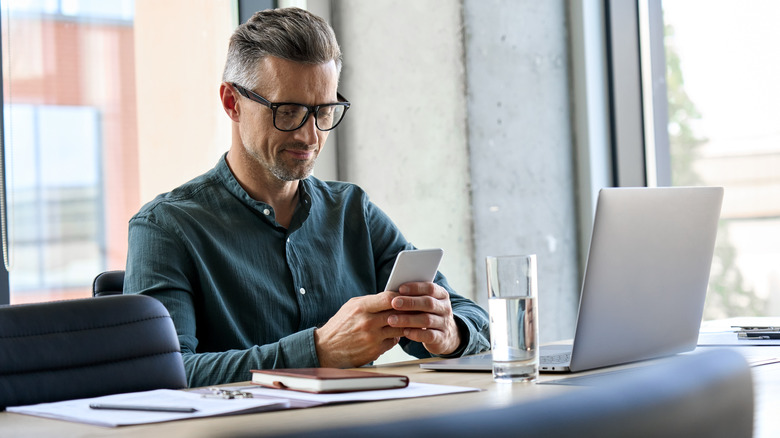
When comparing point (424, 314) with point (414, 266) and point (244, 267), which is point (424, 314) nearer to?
point (414, 266)

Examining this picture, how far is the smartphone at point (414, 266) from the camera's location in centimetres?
136

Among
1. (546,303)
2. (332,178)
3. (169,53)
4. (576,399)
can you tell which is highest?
(169,53)

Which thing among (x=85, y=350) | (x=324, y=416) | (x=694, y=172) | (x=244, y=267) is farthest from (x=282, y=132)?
(x=694, y=172)

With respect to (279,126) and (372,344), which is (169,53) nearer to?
(279,126)

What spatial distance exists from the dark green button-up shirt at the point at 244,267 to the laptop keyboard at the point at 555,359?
23 cm

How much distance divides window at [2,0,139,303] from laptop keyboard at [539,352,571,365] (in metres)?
1.73

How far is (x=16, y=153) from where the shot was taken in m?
2.57

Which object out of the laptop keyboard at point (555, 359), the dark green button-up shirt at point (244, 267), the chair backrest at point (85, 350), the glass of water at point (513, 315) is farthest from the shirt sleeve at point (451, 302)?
the chair backrest at point (85, 350)

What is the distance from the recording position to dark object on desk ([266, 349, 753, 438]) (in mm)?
290

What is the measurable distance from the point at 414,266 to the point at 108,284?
83 centimetres

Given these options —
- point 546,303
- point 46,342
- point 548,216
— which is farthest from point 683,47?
point 46,342

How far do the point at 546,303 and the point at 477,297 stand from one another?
1.30 feet

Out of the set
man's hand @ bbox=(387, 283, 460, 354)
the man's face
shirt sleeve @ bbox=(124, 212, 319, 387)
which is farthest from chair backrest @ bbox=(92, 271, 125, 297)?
man's hand @ bbox=(387, 283, 460, 354)

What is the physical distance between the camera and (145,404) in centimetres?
106
